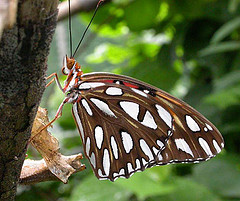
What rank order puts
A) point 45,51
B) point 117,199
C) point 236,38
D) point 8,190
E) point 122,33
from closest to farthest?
point 45,51, point 8,190, point 117,199, point 236,38, point 122,33

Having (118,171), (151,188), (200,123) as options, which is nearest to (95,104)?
(118,171)

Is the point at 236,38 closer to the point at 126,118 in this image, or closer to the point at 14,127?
the point at 126,118

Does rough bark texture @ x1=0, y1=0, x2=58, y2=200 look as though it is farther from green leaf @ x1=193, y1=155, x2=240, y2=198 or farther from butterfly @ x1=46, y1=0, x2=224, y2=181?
green leaf @ x1=193, y1=155, x2=240, y2=198

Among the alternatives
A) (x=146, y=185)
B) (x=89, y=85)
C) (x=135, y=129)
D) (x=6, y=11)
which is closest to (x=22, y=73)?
(x=6, y=11)

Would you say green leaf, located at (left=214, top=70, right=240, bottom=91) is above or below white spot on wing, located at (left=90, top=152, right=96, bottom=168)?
above

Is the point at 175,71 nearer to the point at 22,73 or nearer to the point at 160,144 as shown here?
the point at 160,144

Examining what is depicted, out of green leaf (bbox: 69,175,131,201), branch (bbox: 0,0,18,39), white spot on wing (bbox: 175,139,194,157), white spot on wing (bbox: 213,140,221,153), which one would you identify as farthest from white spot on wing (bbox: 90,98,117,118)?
branch (bbox: 0,0,18,39)
